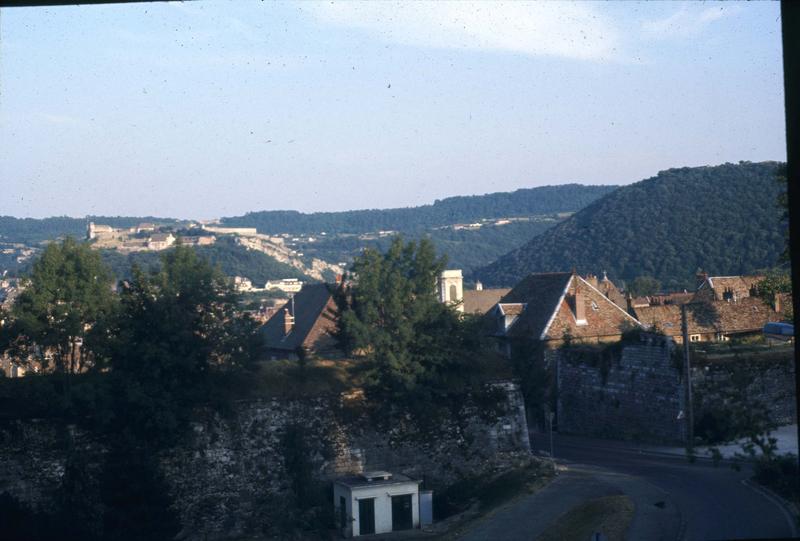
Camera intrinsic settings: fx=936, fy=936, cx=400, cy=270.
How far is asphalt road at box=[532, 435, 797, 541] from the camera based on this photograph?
9711 mm

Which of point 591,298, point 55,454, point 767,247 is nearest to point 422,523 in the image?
point 55,454

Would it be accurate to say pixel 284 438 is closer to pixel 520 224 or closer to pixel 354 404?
pixel 354 404

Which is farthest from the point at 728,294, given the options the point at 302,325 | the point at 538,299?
the point at 302,325

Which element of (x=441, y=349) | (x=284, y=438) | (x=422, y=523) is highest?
(x=441, y=349)

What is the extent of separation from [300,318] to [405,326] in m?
14.7

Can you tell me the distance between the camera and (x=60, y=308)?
21031mm

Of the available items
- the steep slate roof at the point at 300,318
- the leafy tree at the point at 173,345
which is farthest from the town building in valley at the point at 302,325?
the leafy tree at the point at 173,345

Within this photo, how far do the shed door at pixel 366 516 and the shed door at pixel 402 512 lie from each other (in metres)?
0.39

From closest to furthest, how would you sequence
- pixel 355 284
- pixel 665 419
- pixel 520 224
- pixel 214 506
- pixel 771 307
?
pixel 214 506
pixel 665 419
pixel 355 284
pixel 771 307
pixel 520 224

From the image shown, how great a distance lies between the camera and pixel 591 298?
2838 centimetres

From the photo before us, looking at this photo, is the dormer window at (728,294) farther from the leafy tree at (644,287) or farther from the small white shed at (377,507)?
the small white shed at (377,507)

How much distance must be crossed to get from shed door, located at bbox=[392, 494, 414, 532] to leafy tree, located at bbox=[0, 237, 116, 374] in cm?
763

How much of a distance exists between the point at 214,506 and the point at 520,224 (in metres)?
75.9

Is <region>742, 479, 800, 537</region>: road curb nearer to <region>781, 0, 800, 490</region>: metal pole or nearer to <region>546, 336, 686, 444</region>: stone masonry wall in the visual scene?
<region>781, 0, 800, 490</region>: metal pole
